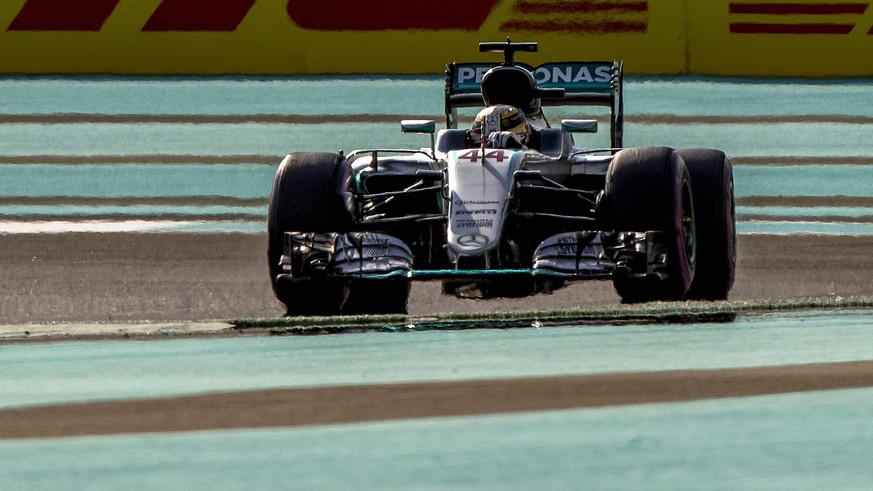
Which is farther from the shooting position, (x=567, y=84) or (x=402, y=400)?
(x=567, y=84)

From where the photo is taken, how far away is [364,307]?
29.7 feet

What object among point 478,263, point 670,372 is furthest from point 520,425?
point 478,263

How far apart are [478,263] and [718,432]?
3214 mm

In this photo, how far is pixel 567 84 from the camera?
34.2 feet

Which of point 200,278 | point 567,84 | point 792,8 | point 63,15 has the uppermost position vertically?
point 63,15

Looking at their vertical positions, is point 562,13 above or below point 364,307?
above

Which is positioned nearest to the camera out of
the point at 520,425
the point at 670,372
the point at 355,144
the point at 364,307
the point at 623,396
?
the point at 520,425

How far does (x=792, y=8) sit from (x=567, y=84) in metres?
6.86

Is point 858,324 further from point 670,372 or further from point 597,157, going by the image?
point 597,157

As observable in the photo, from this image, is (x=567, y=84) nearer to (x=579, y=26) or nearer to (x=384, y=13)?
(x=579, y=26)

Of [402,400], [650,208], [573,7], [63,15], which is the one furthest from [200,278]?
[63,15]

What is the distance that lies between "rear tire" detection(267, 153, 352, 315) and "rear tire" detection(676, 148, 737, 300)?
5.65 feet

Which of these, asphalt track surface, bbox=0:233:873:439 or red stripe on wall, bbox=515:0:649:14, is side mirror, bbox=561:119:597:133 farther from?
red stripe on wall, bbox=515:0:649:14

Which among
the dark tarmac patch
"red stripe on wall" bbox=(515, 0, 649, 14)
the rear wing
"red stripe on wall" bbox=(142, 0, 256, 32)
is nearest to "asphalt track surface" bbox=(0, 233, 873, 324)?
the rear wing
